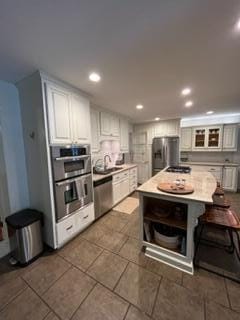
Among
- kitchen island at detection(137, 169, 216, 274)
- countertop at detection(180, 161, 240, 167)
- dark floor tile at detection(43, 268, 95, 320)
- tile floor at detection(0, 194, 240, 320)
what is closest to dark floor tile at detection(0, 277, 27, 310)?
tile floor at detection(0, 194, 240, 320)

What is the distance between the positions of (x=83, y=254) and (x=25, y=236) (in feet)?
2.66

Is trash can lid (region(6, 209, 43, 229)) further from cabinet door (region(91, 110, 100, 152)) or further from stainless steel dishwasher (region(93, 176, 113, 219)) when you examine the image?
cabinet door (region(91, 110, 100, 152))

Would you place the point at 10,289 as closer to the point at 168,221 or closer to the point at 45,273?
the point at 45,273

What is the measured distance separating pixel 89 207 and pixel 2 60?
2334 millimetres

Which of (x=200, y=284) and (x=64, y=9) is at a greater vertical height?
(x=64, y=9)

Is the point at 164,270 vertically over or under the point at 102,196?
under

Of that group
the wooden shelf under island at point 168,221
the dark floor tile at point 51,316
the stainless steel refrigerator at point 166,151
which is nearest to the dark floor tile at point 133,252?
the wooden shelf under island at point 168,221

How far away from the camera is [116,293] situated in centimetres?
146

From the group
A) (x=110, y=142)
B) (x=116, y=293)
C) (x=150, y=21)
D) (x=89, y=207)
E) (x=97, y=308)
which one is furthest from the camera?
(x=110, y=142)

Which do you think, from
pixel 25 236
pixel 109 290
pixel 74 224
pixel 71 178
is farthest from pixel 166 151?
pixel 25 236

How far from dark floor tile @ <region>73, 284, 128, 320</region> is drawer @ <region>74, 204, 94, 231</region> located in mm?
1029

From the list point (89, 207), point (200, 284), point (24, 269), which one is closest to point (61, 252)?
point (24, 269)

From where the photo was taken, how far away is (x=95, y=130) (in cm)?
326

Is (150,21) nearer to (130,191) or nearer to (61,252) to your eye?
(61,252)
